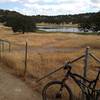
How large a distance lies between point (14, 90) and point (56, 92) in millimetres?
1575

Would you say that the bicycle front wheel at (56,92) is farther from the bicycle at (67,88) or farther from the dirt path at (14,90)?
the dirt path at (14,90)

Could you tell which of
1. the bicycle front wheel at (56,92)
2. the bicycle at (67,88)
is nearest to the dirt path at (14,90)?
the bicycle front wheel at (56,92)

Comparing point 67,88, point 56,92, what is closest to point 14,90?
point 56,92

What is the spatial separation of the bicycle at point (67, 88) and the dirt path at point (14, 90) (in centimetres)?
61

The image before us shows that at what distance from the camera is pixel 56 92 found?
8.70 meters

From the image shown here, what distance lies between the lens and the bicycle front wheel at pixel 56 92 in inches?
307

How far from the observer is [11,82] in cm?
1103

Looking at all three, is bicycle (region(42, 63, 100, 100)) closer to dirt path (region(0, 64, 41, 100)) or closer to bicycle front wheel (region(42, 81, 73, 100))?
bicycle front wheel (region(42, 81, 73, 100))

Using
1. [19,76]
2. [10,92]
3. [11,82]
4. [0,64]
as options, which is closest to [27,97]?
[10,92]

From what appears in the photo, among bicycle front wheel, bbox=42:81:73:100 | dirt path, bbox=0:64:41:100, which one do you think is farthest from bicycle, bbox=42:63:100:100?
dirt path, bbox=0:64:41:100

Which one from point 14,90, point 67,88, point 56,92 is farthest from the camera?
point 14,90

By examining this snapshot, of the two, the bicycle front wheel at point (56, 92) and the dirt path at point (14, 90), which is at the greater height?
the bicycle front wheel at point (56, 92)

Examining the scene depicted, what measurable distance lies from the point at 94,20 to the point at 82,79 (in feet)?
128

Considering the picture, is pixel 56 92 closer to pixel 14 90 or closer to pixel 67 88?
pixel 67 88
